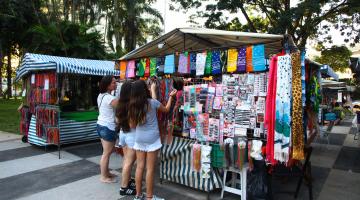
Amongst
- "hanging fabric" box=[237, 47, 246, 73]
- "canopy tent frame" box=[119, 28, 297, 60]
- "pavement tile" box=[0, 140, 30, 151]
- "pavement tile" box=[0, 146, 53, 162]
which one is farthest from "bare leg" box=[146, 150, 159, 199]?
"pavement tile" box=[0, 140, 30, 151]

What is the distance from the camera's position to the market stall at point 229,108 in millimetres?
3539

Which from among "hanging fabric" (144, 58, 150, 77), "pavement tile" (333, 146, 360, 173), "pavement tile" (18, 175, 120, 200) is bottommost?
"pavement tile" (18, 175, 120, 200)

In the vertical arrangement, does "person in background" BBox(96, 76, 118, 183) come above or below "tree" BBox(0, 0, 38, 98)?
below

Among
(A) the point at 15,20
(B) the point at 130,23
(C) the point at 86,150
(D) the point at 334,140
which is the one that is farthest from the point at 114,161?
(B) the point at 130,23

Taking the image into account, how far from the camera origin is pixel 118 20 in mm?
25875

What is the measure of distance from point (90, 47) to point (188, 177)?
1330cm

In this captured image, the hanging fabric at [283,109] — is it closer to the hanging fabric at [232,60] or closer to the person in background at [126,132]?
the hanging fabric at [232,60]

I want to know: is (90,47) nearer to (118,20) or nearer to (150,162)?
(118,20)

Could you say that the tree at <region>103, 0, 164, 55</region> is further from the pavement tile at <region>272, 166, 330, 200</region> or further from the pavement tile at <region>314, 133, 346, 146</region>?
the pavement tile at <region>272, 166, 330, 200</region>

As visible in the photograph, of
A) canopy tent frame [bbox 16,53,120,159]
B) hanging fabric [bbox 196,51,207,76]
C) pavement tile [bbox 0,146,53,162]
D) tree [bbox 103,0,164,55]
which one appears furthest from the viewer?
tree [bbox 103,0,164,55]

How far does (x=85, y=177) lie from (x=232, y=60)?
11.0ft

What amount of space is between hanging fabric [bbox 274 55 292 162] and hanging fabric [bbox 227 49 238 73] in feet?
2.08

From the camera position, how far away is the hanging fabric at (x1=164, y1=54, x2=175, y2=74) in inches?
183

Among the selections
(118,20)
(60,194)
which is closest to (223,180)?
(60,194)
